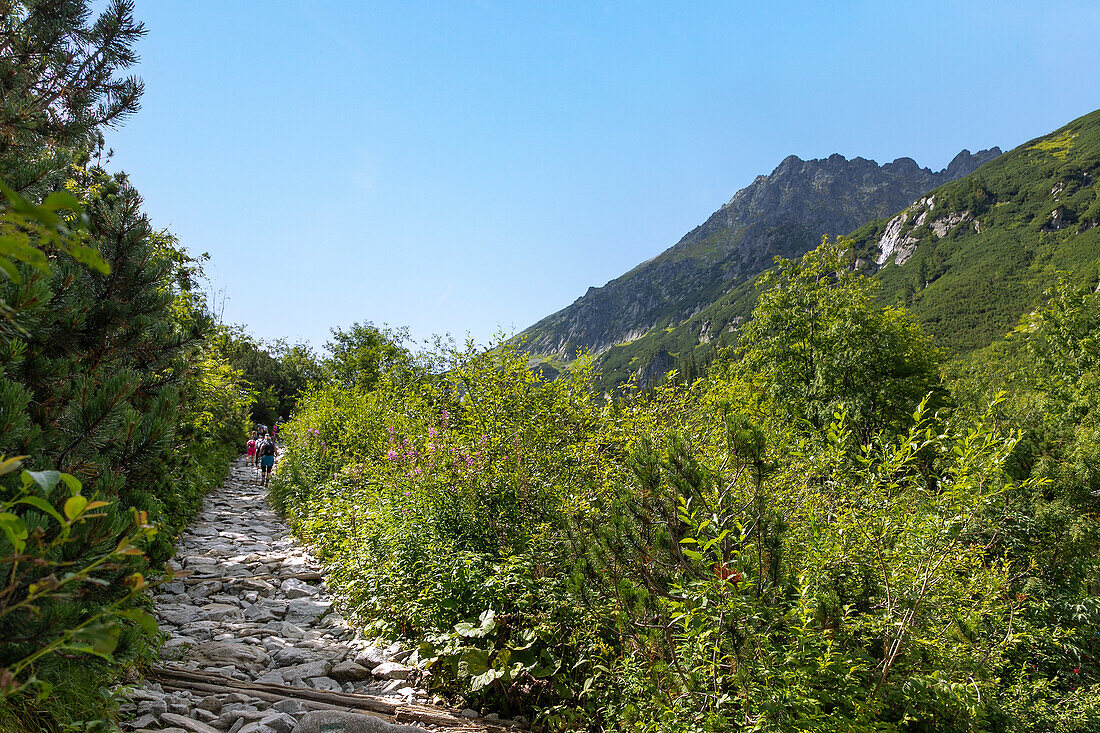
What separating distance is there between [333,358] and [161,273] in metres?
25.0

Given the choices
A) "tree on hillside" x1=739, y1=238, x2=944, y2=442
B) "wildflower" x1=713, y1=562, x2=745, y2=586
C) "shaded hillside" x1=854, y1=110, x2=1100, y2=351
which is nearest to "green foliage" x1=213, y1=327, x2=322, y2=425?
"tree on hillside" x1=739, y1=238, x2=944, y2=442

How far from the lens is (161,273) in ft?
12.4

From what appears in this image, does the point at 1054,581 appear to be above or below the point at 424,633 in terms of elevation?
below

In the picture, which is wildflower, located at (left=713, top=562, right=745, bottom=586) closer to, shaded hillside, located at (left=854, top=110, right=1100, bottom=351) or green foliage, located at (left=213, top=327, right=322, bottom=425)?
green foliage, located at (left=213, top=327, right=322, bottom=425)

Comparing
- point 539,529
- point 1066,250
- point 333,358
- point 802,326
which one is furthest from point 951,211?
point 539,529

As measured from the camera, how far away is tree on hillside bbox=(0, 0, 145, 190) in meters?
3.58

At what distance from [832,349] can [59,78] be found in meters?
20.7

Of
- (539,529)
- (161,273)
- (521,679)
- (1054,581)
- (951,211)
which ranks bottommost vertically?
(1054,581)

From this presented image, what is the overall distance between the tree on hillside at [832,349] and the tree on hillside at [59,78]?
59.8 ft

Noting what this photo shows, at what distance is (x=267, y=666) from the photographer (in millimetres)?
4500

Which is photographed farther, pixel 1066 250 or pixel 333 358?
pixel 1066 250

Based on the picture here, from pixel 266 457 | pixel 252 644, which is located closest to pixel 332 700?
pixel 252 644

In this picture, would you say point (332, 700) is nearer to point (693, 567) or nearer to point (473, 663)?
point (473, 663)

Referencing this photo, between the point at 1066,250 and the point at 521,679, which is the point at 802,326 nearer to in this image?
the point at 521,679
